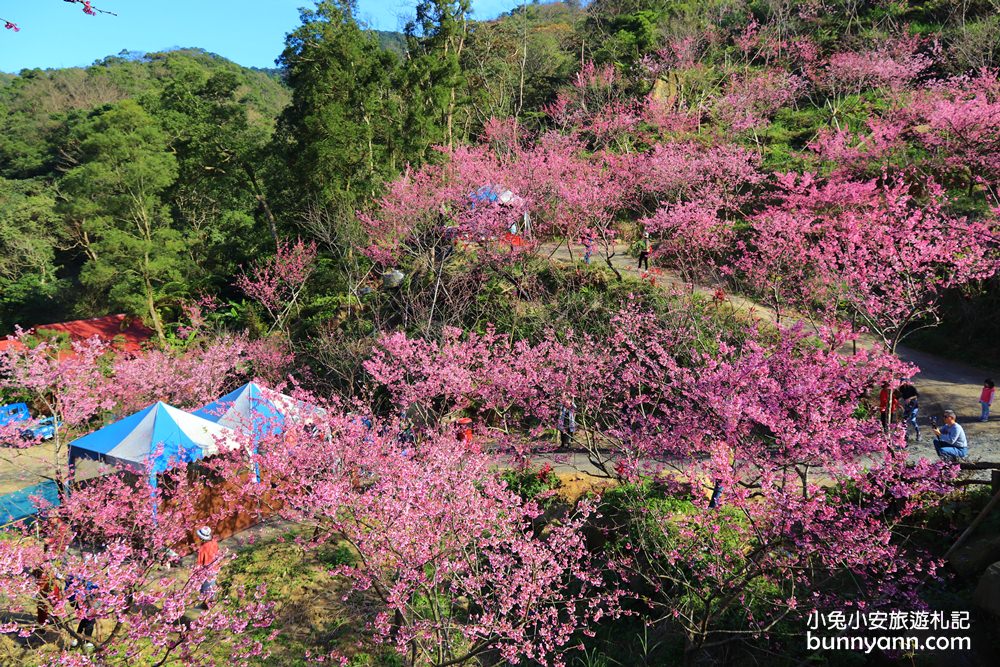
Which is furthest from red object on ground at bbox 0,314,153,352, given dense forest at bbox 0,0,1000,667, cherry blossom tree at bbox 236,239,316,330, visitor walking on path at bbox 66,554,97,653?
visitor walking on path at bbox 66,554,97,653

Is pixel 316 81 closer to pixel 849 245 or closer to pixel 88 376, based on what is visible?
pixel 88 376

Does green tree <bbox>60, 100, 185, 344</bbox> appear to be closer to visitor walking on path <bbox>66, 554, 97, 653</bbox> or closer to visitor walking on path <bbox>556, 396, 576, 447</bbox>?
visitor walking on path <bbox>556, 396, 576, 447</bbox>

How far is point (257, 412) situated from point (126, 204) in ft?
54.7

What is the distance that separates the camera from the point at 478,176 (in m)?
21.2

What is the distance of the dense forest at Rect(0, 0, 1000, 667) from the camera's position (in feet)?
21.2

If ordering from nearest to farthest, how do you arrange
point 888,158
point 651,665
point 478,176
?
1. point 651,665
2. point 888,158
3. point 478,176

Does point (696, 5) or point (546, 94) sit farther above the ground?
point (696, 5)

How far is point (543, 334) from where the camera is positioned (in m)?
15.1

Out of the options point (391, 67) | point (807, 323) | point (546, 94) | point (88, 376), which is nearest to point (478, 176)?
point (391, 67)

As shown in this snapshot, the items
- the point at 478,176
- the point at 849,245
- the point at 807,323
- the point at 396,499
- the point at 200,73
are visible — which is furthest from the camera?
the point at 200,73

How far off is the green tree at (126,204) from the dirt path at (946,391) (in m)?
18.9

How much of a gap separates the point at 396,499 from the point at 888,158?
21262 mm

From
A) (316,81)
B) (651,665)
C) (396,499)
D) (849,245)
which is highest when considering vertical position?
(316,81)

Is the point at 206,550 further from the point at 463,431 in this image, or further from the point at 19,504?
the point at 19,504
